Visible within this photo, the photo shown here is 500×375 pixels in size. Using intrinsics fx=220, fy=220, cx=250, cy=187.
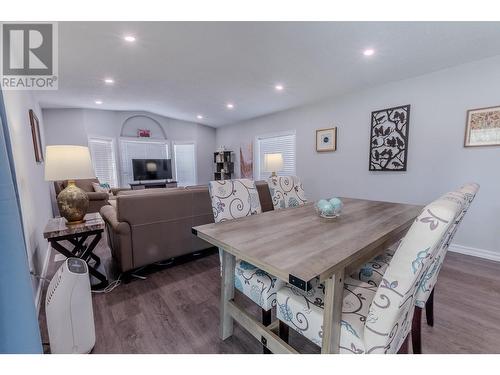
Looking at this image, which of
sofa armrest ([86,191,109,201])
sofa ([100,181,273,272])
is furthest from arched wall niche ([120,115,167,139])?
sofa ([100,181,273,272])

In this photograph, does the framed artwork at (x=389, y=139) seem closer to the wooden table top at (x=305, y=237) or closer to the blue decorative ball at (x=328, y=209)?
the wooden table top at (x=305, y=237)

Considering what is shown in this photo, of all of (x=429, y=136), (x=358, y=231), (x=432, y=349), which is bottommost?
(x=432, y=349)

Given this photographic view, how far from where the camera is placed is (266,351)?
1.29 metres

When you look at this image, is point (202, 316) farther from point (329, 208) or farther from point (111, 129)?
point (111, 129)

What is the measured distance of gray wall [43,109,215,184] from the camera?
5000mm

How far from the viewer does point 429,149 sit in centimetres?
283

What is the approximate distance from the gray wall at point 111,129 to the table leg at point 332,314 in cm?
627

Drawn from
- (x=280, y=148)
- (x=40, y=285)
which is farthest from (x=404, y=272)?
(x=280, y=148)

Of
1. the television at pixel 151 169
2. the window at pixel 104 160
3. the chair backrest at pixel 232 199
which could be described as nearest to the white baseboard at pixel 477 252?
the chair backrest at pixel 232 199

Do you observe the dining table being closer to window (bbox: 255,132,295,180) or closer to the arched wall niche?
window (bbox: 255,132,295,180)

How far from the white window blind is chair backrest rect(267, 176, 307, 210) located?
5078 mm
